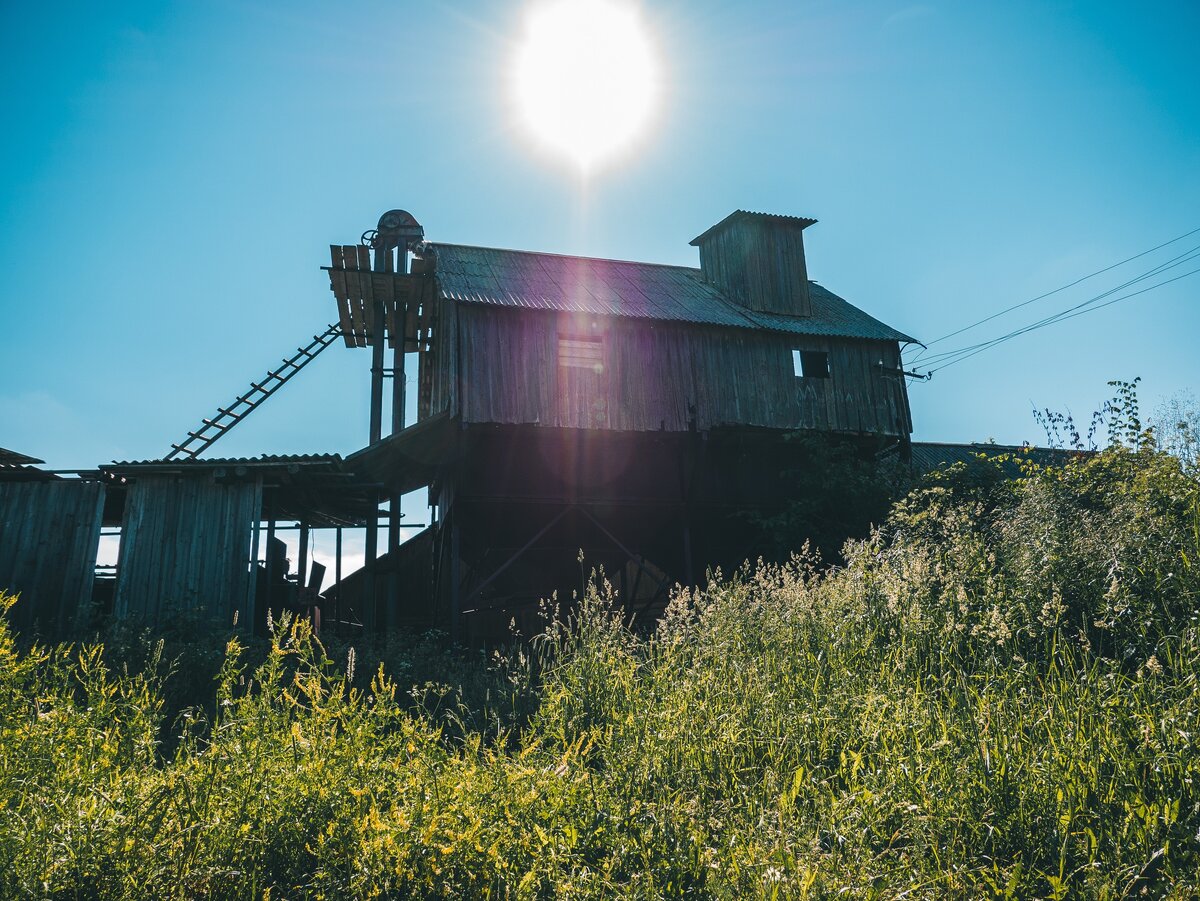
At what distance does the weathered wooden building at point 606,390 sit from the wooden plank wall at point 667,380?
4cm

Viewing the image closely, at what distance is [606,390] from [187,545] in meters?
7.81

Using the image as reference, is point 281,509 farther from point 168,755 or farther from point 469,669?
point 168,755

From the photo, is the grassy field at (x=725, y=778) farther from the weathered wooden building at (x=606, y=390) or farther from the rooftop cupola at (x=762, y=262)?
the rooftop cupola at (x=762, y=262)

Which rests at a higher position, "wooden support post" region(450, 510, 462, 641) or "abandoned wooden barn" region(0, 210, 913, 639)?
"abandoned wooden barn" region(0, 210, 913, 639)

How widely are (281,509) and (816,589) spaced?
512 inches

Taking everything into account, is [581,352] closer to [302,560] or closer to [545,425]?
[545,425]

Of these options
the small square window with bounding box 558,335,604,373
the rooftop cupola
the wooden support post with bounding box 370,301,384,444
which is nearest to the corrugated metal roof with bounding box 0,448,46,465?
the wooden support post with bounding box 370,301,384,444

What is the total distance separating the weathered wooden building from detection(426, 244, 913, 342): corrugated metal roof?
0.06m

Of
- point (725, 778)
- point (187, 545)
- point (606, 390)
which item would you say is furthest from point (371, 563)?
point (725, 778)

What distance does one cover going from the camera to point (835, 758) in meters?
4.74

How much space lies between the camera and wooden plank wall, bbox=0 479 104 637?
1311 centimetres

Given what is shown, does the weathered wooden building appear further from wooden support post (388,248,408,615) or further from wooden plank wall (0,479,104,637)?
wooden plank wall (0,479,104,637)

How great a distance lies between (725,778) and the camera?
4.56 meters

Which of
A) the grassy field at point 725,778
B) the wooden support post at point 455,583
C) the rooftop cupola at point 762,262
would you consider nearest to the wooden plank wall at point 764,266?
the rooftop cupola at point 762,262
